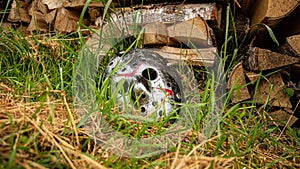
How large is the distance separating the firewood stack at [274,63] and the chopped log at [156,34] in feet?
1.33

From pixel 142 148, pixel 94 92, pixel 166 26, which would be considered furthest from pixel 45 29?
pixel 142 148

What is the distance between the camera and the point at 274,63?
1.51 meters

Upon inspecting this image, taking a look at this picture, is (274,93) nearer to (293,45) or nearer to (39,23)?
(293,45)

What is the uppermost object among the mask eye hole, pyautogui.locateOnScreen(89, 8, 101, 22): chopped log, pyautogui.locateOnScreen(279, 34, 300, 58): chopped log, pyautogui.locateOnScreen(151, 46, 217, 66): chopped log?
pyautogui.locateOnScreen(89, 8, 101, 22): chopped log

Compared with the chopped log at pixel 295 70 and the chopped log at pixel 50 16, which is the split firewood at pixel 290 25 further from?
the chopped log at pixel 50 16

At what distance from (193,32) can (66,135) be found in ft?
2.83

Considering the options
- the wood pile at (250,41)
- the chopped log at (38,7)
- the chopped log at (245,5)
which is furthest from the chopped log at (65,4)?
the chopped log at (245,5)

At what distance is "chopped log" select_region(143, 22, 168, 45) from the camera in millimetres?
1581

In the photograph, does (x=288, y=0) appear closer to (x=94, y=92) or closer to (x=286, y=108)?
(x=286, y=108)

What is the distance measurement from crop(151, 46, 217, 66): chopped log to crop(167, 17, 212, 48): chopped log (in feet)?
0.14

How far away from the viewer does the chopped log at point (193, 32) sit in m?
1.51

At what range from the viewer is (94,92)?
1.18 metres

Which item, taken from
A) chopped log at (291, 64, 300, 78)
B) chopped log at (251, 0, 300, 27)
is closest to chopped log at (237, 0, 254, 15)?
chopped log at (251, 0, 300, 27)

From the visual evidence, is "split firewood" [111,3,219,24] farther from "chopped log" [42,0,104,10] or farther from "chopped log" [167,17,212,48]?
"chopped log" [42,0,104,10]
